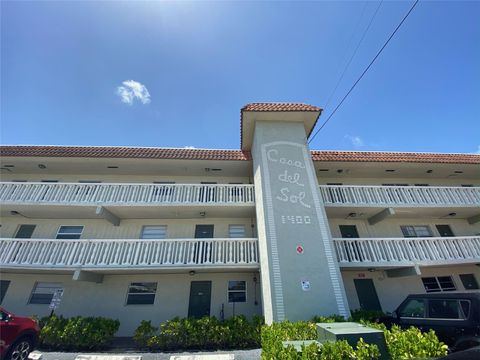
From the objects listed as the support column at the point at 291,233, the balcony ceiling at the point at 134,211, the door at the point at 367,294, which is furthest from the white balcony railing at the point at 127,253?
the door at the point at 367,294

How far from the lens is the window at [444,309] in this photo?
5656 mm

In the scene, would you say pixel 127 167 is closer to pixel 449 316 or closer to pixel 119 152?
pixel 119 152

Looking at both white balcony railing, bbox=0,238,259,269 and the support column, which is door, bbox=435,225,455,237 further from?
white balcony railing, bbox=0,238,259,269

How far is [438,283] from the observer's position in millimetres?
11781

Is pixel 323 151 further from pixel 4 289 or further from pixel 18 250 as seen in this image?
pixel 4 289

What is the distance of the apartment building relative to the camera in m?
9.48

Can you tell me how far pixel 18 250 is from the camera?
9.91m

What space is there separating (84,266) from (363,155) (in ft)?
49.9

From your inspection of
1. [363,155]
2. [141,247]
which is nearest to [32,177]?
[141,247]

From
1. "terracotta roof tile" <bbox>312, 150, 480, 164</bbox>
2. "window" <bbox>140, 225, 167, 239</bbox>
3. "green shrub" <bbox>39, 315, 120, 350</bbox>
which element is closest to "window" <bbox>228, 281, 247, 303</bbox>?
"window" <bbox>140, 225, 167, 239</bbox>

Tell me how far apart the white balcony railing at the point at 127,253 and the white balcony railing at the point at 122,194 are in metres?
1.99

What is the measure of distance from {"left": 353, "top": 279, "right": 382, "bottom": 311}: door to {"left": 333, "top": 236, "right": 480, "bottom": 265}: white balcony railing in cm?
231

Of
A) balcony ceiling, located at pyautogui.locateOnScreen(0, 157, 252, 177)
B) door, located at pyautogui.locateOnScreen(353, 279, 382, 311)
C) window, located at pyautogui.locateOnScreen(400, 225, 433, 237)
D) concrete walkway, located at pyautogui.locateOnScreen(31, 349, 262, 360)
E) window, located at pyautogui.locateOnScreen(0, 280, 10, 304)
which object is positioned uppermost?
balcony ceiling, located at pyautogui.locateOnScreen(0, 157, 252, 177)

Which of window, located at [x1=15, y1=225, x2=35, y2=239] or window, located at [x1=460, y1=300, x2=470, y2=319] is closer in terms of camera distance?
window, located at [x1=460, y1=300, x2=470, y2=319]
